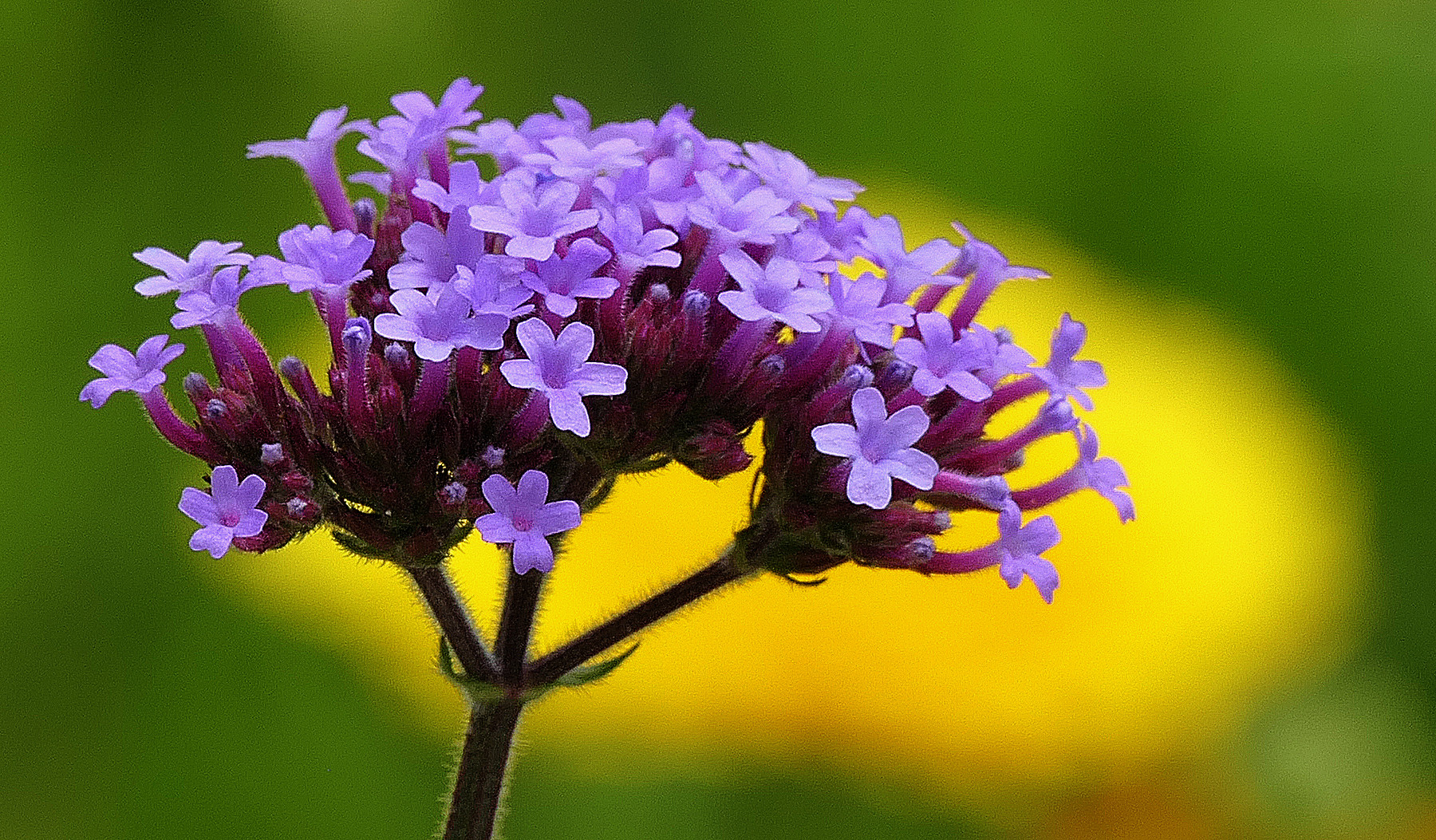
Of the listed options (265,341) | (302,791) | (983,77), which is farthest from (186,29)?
(983,77)

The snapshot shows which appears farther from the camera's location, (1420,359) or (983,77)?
(983,77)

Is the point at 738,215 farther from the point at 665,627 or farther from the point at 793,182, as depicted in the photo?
the point at 665,627

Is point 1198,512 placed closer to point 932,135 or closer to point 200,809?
point 932,135

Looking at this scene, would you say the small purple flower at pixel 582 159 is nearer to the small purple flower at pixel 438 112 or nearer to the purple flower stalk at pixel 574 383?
the purple flower stalk at pixel 574 383

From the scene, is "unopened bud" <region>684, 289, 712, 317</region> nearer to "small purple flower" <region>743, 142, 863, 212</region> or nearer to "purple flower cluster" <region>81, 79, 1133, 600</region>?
"purple flower cluster" <region>81, 79, 1133, 600</region>

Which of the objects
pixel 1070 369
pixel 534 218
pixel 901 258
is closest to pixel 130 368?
pixel 534 218

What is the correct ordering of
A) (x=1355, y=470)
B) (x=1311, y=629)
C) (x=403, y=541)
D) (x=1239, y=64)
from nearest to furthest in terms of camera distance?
1. (x=403, y=541)
2. (x=1311, y=629)
3. (x=1355, y=470)
4. (x=1239, y=64)
